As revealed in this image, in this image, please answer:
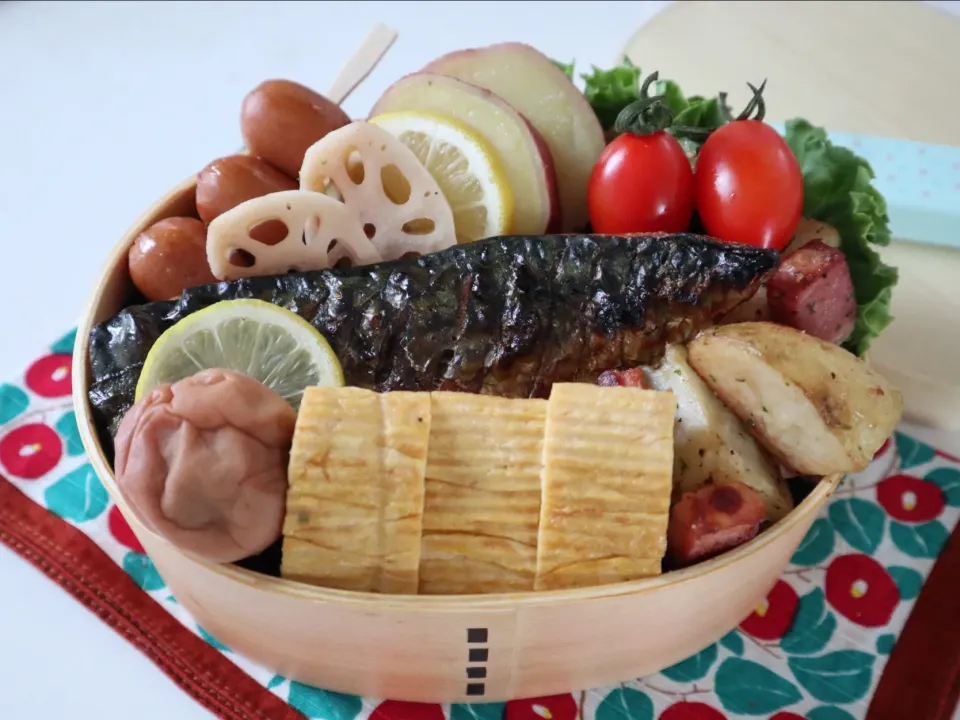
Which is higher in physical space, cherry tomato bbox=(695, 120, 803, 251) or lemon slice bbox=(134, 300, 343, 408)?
cherry tomato bbox=(695, 120, 803, 251)

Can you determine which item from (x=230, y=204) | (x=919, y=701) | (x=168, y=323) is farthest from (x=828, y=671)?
(x=230, y=204)

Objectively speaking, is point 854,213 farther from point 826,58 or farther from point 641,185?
point 826,58

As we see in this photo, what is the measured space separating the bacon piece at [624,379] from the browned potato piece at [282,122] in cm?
94

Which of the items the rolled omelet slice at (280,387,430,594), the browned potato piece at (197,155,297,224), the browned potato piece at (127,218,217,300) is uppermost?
the browned potato piece at (197,155,297,224)

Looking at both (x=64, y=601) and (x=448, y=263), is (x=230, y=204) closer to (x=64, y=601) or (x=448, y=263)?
(x=448, y=263)

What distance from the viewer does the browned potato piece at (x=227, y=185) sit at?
1.94 meters

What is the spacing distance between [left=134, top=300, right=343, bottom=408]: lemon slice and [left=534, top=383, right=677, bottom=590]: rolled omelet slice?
46cm

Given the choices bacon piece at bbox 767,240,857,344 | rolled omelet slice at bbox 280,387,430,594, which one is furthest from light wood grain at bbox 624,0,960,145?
rolled omelet slice at bbox 280,387,430,594

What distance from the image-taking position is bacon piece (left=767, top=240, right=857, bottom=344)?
1.76 m

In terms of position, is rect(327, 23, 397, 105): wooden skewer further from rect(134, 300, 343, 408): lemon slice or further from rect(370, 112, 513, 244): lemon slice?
rect(134, 300, 343, 408): lemon slice

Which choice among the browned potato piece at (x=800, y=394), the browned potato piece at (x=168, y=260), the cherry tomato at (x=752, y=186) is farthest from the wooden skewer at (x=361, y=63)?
the browned potato piece at (x=800, y=394)

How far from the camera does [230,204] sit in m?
1.94

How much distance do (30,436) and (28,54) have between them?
6.69ft

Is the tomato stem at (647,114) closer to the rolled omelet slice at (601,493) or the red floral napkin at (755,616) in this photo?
the rolled omelet slice at (601,493)
